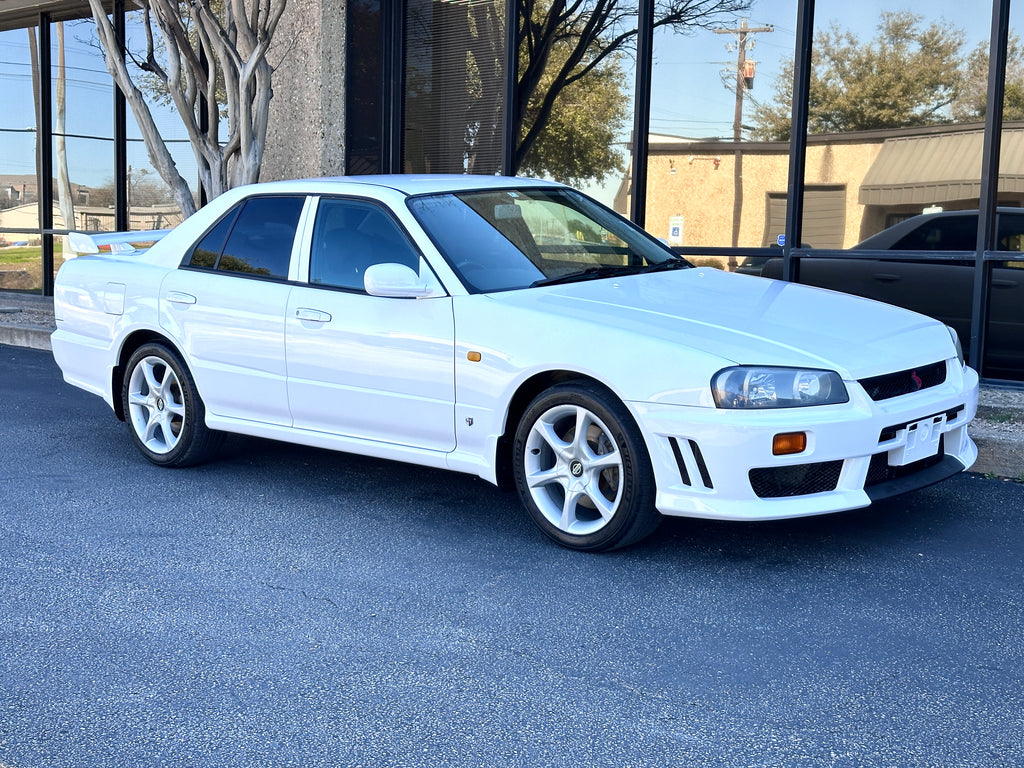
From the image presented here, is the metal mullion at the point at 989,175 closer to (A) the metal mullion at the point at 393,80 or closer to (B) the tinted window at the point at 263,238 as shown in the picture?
(B) the tinted window at the point at 263,238

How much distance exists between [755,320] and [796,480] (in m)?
0.71

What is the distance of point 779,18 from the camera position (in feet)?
30.5

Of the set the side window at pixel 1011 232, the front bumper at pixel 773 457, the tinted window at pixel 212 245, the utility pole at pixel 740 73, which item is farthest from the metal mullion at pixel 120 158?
the front bumper at pixel 773 457

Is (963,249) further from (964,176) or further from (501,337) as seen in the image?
(501,337)

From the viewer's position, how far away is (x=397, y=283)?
5.02 m

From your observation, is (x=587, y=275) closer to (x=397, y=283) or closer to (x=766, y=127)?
(x=397, y=283)

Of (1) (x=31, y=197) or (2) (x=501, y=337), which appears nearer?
(2) (x=501, y=337)

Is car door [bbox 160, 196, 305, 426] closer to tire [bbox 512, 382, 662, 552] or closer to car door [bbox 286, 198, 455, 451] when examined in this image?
car door [bbox 286, 198, 455, 451]

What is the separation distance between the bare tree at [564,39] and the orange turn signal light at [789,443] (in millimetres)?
6332

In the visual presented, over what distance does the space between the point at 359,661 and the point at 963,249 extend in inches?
248

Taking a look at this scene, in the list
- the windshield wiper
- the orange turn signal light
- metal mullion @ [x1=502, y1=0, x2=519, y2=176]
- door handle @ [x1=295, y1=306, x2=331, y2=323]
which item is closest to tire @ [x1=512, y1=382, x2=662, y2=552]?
the orange turn signal light

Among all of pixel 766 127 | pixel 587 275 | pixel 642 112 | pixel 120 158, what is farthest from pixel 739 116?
pixel 120 158

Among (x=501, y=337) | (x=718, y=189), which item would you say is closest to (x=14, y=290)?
(x=718, y=189)

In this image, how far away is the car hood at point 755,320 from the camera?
175 inches
